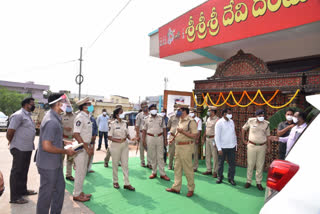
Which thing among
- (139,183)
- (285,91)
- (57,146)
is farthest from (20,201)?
(285,91)

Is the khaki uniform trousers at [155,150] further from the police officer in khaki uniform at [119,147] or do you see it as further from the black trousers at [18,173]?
the black trousers at [18,173]

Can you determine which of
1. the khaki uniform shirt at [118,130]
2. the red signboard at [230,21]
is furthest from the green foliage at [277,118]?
the khaki uniform shirt at [118,130]

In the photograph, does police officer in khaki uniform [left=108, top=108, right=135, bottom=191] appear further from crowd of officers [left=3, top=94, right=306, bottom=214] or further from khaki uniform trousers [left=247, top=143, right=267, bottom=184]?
khaki uniform trousers [left=247, top=143, right=267, bottom=184]

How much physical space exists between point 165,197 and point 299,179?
3235 millimetres

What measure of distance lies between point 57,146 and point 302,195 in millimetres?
2730

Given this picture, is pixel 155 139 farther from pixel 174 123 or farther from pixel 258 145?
pixel 258 145

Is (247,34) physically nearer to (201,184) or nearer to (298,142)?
(201,184)

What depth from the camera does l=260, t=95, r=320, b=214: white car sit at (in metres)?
1.20

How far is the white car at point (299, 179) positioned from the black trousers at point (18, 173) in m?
3.97

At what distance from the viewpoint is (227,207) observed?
3758 mm

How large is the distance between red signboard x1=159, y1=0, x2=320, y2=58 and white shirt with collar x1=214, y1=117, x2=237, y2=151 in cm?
262

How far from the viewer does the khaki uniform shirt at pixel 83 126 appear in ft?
12.7

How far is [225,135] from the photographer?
4.98 m

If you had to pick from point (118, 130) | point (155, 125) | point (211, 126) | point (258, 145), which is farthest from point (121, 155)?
point (258, 145)
